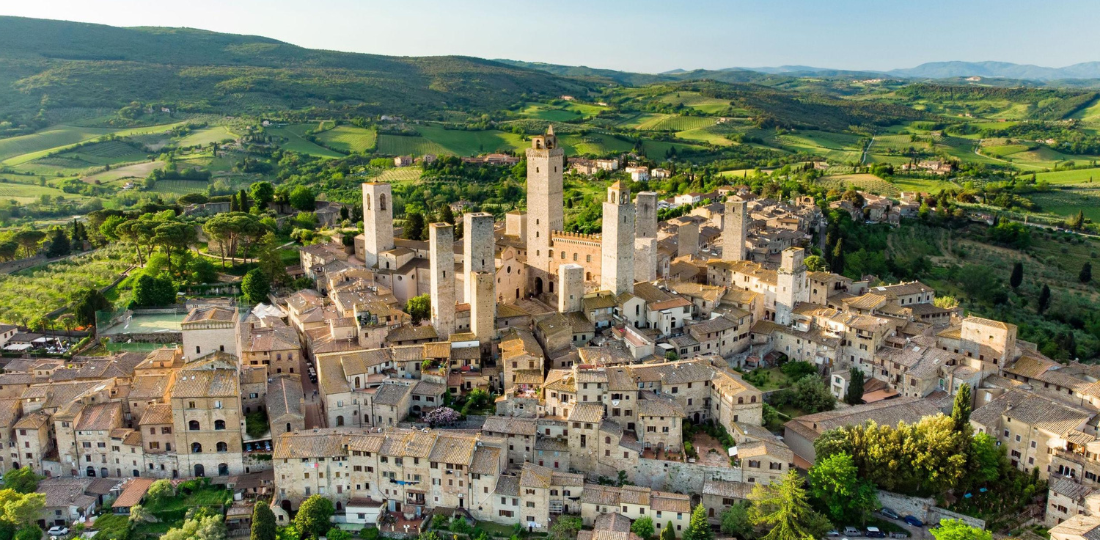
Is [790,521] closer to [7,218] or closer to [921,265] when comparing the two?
[921,265]

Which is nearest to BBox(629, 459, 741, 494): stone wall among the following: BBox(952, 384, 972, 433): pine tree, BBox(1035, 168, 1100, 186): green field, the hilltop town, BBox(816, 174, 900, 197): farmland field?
the hilltop town

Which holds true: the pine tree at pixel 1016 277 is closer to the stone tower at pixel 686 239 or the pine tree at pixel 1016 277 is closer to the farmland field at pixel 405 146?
the stone tower at pixel 686 239

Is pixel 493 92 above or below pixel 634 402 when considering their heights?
above

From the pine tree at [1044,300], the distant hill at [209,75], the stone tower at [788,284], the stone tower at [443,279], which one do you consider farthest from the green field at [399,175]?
the pine tree at [1044,300]

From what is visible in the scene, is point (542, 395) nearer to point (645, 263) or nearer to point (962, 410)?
point (645, 263)

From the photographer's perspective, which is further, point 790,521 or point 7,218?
point 7,218

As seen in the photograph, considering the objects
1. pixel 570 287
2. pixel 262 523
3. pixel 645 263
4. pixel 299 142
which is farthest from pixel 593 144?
pixel 262 523

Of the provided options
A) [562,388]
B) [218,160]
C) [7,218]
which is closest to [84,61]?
[218,160]
